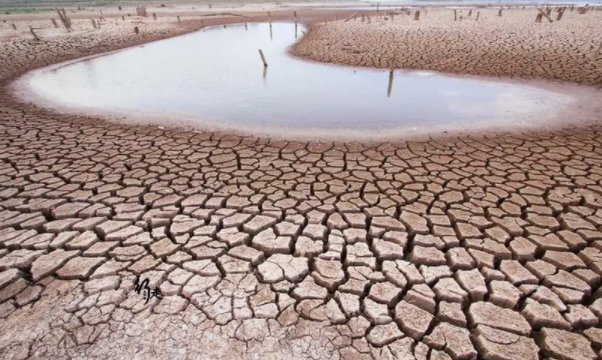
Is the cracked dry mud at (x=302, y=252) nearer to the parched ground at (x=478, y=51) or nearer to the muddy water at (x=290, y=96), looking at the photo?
the muddy water at (x=290, y=96)

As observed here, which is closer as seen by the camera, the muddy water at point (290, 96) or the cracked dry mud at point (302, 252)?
the cracked dry mud at point (302, 252)

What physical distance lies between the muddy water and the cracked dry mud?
1687 millimetres

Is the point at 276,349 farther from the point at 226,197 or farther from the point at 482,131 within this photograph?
the point at 482,131

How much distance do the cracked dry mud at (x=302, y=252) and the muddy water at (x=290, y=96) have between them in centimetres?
169

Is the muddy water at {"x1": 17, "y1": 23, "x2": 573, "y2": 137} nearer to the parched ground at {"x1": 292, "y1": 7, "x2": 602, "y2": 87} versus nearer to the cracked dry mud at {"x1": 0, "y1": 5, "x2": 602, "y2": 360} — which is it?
the parched ground at {"x1": 292, "y1": 7, "x2": 602, "y2": 87}

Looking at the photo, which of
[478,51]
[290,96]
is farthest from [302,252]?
[478,51]

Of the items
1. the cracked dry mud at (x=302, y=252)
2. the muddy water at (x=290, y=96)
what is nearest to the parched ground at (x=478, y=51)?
the muddy water at (x=290, y=96)

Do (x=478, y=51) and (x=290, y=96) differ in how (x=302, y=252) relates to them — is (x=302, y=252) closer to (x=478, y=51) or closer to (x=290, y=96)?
(x=290, y=96)

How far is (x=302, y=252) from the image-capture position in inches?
120

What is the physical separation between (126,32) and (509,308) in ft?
76.3

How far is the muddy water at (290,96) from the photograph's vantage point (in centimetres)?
669

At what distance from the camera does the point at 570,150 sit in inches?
201

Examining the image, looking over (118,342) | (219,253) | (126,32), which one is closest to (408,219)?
(219,253)

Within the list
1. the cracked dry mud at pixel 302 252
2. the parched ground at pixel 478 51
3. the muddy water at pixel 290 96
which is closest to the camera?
the cracked dry mud at pixel 302 252
